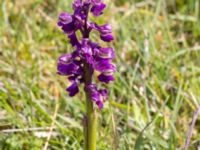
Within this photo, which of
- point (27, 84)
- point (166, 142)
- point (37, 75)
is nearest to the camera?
point (166, 142)

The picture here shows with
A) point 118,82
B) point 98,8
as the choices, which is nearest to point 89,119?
point 98,8

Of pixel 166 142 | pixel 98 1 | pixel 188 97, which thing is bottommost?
pixel 166 142

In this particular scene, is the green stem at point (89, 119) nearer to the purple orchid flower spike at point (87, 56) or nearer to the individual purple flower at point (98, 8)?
the purple orchid flower spike at point (87, 56)

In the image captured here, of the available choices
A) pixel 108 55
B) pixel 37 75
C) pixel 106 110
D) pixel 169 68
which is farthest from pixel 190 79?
pixel 108 55

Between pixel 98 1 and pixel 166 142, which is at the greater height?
pixel 98 1

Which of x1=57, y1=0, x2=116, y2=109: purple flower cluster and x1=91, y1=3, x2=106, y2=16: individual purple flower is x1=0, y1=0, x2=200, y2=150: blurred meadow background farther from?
x1=91, y1=3, x2=106, y2=16: individual purple flower

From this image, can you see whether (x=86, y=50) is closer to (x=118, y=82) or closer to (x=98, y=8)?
(x=98, y=8)

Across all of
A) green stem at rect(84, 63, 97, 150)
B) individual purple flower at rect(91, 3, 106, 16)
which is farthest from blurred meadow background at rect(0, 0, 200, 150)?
individual purple flower at rect(91, 3, 106, 16)

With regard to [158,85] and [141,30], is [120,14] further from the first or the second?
[158,85]
